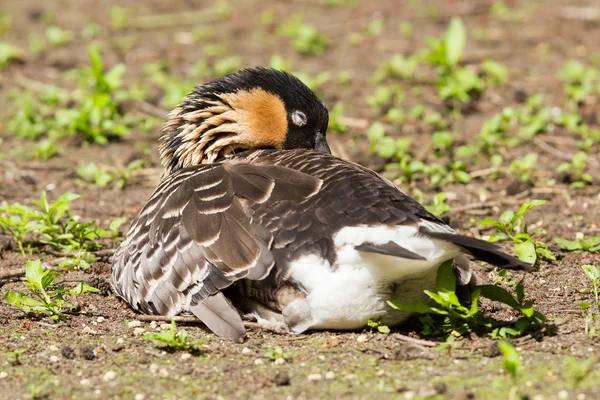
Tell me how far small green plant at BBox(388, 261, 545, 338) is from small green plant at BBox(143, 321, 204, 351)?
1.30 m

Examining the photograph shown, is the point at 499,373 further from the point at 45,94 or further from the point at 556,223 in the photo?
the point at 45,94

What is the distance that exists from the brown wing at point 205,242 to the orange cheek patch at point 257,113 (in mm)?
867

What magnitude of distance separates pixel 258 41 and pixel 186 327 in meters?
8.64

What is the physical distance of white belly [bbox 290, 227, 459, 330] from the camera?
5.46m

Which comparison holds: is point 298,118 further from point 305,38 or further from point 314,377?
point 305,38

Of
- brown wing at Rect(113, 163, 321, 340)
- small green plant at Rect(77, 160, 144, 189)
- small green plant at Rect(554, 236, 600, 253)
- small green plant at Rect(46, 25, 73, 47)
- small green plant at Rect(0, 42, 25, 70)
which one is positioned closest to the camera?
brown wing at Rect(113, 163, 321, 340)

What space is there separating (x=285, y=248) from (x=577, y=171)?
4.46 m

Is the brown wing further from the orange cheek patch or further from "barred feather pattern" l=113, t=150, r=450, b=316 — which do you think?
the orange cheek patch

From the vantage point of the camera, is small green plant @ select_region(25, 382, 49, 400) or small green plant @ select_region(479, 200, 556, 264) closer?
small green plant @ select_region(25, 382, 49, 400)

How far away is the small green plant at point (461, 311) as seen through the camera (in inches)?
220

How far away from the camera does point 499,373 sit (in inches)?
201

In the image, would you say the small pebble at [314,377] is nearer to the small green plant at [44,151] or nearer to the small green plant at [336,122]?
the small green plant at [336,122]

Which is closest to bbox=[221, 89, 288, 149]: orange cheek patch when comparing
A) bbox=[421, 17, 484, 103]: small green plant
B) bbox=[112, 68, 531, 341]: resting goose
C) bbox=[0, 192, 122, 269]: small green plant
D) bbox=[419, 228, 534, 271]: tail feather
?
bbox=[112, 68, 531, 341]: resting goose

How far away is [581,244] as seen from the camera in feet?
23.7
